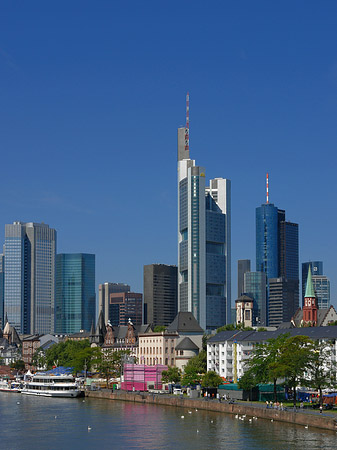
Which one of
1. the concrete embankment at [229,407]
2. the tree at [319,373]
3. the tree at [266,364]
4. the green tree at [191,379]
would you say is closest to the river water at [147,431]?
the concrete embankment at [229,407]

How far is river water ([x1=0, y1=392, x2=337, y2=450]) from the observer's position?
4163 inches

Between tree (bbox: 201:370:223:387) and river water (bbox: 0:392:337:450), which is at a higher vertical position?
tree (bbox: 201:370:223:387)

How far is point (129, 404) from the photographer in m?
171

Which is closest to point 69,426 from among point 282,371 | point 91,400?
point 282,371

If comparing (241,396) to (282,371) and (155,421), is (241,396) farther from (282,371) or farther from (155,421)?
(155,421)

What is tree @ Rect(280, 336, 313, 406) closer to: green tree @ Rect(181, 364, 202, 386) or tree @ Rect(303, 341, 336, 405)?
tree @ Rect(303, 341, 336, 405)

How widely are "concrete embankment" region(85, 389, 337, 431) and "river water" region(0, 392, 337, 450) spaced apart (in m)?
1.67

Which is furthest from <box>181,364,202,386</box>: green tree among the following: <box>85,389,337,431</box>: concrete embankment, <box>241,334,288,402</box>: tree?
<box>241,334,288,402</box>: tree

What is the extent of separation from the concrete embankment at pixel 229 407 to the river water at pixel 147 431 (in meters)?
1.67

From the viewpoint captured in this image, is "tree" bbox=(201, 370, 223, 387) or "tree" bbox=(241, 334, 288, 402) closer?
"tree" bbox=(241, 334, 288, 402)

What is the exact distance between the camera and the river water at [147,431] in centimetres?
10575

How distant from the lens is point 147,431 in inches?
4690

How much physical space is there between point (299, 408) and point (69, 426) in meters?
36.7

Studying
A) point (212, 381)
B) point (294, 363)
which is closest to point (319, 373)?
point (294, 363)
